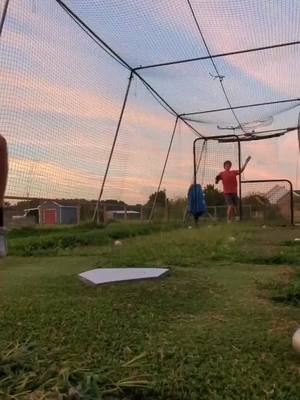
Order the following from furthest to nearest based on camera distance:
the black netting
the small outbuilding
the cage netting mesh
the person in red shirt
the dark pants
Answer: the black netting < the dark pants < the person in red shirt < the small outbuilding < the cage netting mesh

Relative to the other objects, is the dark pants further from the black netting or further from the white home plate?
the white home plate

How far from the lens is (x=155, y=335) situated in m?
2.12

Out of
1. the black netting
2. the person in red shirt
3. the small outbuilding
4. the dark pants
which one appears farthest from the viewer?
the black netting

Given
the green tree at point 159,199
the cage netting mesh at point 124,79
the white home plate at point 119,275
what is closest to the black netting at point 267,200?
the green tree at point 159,199

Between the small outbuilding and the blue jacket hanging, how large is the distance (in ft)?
11.5

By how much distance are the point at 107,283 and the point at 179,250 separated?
6.42 feet

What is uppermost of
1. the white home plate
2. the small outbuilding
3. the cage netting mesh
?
the cage netting mesh

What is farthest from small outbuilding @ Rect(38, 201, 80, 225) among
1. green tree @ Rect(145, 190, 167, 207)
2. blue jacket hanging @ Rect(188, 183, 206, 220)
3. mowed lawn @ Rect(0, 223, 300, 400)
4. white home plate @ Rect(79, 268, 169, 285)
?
white home plate @ Rect(79, 268, 169, 285)

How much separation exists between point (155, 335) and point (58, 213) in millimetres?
7588

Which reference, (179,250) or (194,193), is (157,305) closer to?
(179,250)

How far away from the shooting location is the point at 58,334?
214 centimetres

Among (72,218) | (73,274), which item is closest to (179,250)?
(73,274)

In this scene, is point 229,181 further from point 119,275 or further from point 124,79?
point 119,275

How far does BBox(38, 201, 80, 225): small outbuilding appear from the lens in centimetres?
850
